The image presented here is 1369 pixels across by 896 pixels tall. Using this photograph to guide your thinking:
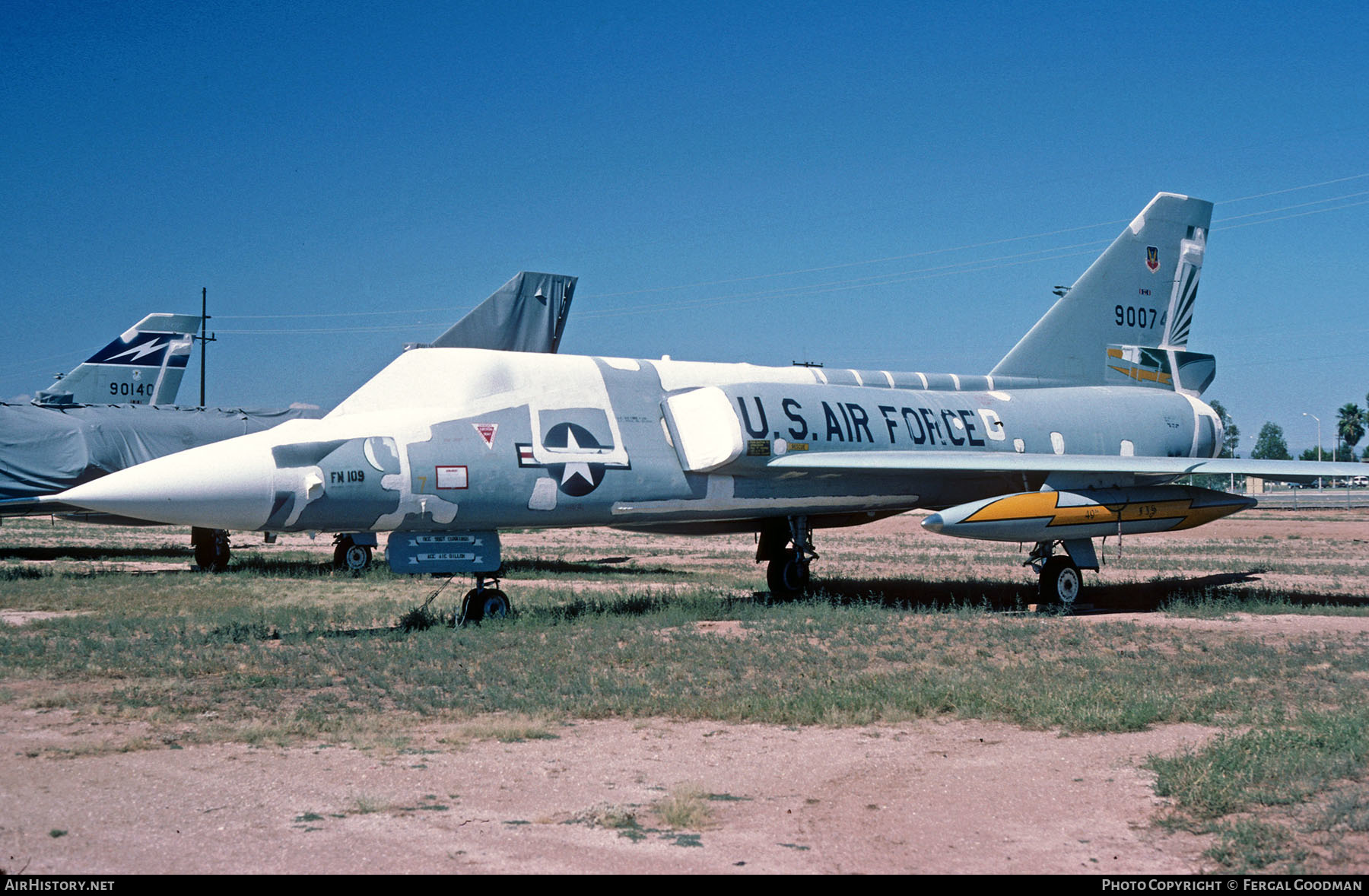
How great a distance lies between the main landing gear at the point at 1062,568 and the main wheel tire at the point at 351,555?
512 inches

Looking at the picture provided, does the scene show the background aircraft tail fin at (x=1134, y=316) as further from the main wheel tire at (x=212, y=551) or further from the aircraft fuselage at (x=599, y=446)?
the main wheel tire at (x=212, y=551)

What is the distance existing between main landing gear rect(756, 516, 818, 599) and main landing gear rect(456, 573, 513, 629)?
15.9 feet

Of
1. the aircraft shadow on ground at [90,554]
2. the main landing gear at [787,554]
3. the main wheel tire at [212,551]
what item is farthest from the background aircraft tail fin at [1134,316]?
the aircraft shadow on ground at [90,554]

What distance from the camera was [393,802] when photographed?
595 centimetres

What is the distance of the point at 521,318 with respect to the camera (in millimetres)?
16109

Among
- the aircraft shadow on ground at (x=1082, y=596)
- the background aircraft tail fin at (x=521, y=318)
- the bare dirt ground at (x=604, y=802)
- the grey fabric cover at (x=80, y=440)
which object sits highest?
the background aircraft tail fin at (x=521, y=318)

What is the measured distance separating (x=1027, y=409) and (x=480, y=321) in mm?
8550

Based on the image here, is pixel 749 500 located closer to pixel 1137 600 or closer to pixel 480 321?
pixel 480 321

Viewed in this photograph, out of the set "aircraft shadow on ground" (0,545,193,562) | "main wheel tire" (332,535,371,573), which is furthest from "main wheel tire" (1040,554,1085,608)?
"aircraft shadow on ground" (0,545,193,562)

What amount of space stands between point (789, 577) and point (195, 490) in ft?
28.4

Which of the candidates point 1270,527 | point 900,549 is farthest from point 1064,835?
point 1270,527

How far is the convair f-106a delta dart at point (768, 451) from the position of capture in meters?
11.6

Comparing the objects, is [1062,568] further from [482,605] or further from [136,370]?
[136,370]

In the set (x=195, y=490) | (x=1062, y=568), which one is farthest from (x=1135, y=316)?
(x=195, y=490)
